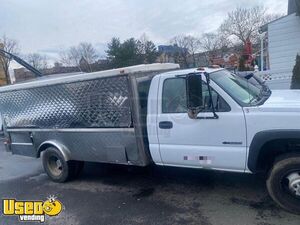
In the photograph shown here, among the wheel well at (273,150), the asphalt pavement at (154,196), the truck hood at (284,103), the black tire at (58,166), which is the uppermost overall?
the truck hood at (284,103)

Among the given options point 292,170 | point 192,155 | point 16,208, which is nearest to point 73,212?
point 16,208

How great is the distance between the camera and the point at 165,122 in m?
4.24

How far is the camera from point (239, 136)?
3.72 metres

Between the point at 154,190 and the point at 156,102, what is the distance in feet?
5.25

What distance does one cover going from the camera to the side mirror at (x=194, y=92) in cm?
368

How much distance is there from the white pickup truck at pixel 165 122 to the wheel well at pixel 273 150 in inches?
0.5

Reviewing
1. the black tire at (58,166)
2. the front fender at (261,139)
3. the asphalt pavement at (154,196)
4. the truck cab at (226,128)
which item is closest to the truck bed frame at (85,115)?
the black tire at (58,166)

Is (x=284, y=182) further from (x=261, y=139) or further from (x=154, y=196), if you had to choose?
(x=154, y=196)

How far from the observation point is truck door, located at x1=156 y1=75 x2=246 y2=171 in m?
3.76

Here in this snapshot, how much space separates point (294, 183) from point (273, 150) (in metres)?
0.48

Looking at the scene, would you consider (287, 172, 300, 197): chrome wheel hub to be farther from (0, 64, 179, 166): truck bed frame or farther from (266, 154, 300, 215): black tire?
(0, 64, 179, 166): truck bed frame

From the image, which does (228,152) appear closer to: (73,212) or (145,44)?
(73,212)

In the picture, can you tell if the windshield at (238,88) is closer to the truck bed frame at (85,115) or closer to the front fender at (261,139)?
the front fender at (261,139)

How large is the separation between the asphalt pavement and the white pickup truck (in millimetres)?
374
